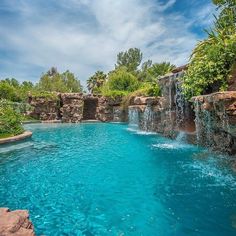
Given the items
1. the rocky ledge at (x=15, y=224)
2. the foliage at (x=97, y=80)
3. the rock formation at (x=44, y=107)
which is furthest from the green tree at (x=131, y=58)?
the rocky ledge at (x=15, y=224)

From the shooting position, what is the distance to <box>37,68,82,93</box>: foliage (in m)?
53.3

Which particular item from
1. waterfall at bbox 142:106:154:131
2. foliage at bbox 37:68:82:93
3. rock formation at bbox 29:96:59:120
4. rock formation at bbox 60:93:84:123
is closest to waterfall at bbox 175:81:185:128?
waterfall at bbox 142:106:154:131

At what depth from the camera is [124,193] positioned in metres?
6.30

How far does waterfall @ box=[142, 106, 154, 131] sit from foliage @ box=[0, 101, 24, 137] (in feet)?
32.4

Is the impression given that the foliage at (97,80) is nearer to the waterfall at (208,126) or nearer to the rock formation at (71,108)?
the rock formation at (71,108)

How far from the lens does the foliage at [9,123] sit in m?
14.7

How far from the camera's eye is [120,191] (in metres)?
6.45

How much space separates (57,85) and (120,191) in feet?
163

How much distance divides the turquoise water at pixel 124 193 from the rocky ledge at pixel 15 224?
1406mm

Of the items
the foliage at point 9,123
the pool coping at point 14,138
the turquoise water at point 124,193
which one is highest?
the foliage at point 9,123

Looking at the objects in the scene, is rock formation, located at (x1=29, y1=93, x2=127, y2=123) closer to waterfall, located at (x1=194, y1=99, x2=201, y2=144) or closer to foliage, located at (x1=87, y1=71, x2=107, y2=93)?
foliage, located at (x1=87, y1=71, x2=107, y2=93)

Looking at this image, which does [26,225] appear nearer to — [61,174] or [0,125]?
[61,174]

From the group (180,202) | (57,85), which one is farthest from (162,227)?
(57,85)

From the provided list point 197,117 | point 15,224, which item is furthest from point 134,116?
point 15,224
